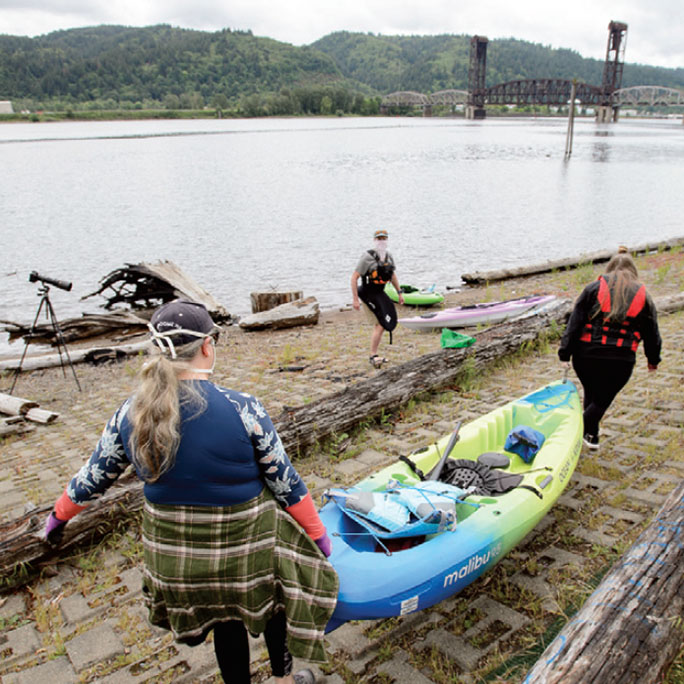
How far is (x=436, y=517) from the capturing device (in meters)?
3.62

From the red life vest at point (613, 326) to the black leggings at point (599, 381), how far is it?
0.60ft

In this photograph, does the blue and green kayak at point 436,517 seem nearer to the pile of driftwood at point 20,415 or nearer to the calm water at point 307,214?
the pile of driftwood at point 20,415

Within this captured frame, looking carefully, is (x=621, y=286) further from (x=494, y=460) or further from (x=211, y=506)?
(x=211, y=506)

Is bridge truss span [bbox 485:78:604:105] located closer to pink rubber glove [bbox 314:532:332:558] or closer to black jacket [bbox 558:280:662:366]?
black jacket [bbox 558:280:662:366]

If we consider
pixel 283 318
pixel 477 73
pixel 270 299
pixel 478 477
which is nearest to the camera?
pixel 478 477

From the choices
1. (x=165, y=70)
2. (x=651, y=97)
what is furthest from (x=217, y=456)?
(x=165, y=70)

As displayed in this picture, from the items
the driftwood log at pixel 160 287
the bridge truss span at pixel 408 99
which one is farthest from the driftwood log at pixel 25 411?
the bridge truss span at pixel 408 99

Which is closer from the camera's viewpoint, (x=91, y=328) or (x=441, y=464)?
(x=441, y=464)

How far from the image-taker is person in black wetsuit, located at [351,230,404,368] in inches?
333

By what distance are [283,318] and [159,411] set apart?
36.1ft

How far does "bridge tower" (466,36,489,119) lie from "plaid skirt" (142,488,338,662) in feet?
586

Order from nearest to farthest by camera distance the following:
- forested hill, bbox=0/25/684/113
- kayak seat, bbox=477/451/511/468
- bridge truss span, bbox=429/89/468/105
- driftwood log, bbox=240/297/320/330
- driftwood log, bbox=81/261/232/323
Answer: kayak seat, bbox=477/451/511/468
driftwood log, bbox=240/297/320/330
driftwood log, bbox=81/261/232/323
forested hill, bbox=0/25/684/113
bridge truss span, bbox=429/89/468/105

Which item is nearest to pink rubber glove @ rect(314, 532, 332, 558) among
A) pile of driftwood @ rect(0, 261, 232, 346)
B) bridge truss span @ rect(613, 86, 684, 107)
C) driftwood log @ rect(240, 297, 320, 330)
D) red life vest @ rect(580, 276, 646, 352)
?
red life vest @ rect(580, 276, 646, 352)

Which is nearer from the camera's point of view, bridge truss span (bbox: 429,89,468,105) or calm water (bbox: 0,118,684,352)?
calm water (bbox: 0,118,684,352)
